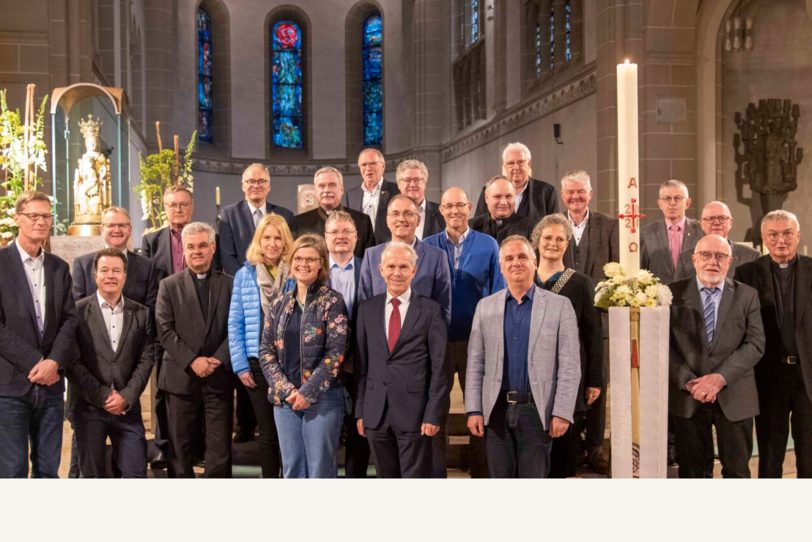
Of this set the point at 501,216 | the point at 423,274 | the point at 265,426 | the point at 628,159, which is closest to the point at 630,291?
the point at 628,159

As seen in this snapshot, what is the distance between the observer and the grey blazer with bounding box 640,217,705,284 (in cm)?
507

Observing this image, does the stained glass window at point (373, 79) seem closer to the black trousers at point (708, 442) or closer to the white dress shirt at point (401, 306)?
the white dress shirt at point (401, 306)

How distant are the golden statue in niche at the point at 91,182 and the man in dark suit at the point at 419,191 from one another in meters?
3.53

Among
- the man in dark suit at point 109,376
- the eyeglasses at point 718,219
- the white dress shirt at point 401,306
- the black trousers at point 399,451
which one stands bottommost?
the black trousers at point 399,451

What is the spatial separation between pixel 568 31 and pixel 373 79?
9551mm

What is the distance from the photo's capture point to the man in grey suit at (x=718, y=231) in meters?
4.72

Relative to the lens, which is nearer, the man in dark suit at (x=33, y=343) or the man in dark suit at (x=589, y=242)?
the man in dark suit at (x=33, y=343)

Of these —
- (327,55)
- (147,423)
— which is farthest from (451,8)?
(147,423)

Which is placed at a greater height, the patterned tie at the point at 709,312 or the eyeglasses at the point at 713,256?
the eyeglasses at the point at 713,256

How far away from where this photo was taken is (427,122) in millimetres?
19484

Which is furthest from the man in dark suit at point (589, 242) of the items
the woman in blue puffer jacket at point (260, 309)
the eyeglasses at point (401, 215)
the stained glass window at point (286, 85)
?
the stained glass window at point (286, 85)

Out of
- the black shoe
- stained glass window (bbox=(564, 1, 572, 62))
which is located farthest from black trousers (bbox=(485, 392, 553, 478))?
stained glass window (bbox=(564, 1, 572, 62))

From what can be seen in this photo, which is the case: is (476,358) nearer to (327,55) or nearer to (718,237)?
(718,237)

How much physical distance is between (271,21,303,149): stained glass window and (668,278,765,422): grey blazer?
60.3 ft
